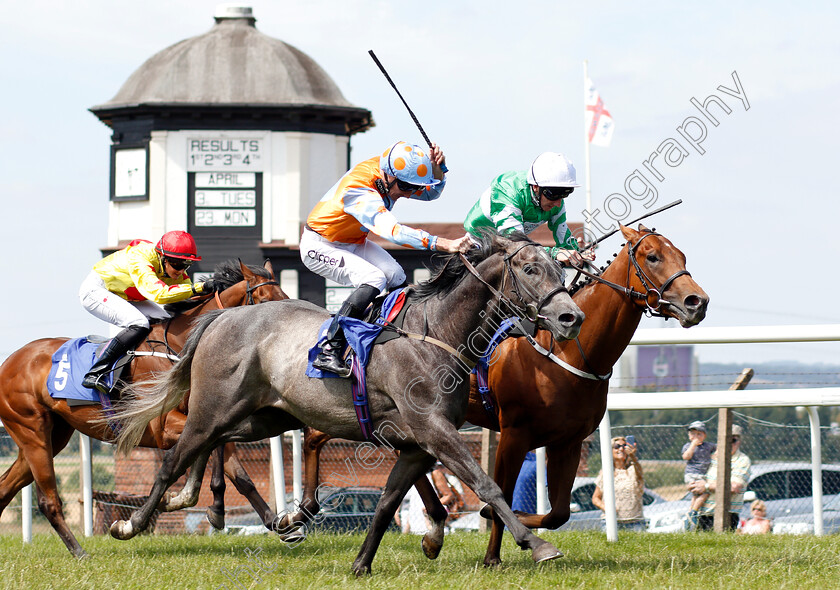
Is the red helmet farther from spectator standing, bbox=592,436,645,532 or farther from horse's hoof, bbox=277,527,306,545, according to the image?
spectator standing, bbox=592,436,645,532

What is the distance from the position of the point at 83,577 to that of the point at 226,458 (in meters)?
1.72

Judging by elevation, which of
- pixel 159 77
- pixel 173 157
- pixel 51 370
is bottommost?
pixel 51 370

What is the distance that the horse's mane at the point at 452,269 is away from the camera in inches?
197

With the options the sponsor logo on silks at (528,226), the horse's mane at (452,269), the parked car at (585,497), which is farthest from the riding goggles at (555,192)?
the parked car at (585,497)

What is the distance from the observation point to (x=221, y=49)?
20.1 m

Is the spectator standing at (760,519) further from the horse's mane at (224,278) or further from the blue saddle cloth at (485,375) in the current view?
the horse's mane at (224,278)

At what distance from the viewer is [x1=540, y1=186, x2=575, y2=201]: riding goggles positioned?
582 centimetres

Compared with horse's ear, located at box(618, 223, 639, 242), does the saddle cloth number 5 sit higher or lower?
lower

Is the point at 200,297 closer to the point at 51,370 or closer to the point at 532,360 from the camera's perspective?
the point at 51,370

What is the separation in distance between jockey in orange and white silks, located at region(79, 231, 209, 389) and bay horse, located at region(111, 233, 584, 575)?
3.58ft

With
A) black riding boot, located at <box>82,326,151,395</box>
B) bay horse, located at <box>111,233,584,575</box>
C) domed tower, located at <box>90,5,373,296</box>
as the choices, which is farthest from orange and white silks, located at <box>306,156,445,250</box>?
domed tower, located at <box>90,5,373,296</box>

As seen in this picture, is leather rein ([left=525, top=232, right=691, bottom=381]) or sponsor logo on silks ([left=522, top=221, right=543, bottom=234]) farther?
sponsor logo on silks ([left=522, top=221, right=543, bottom=234])

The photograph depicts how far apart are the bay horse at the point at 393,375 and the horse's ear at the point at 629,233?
79 centimetres

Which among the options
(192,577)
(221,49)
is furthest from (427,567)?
(221,49)
